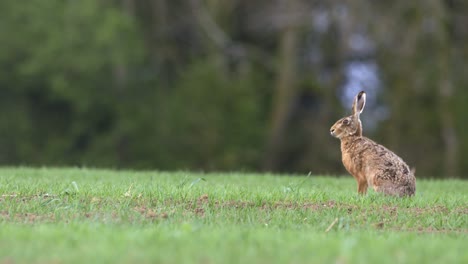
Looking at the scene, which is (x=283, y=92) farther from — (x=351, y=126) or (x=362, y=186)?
(x=362, y=186)

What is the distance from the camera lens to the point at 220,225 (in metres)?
11.3

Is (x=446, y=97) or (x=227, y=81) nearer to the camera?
(x=446, y=97)

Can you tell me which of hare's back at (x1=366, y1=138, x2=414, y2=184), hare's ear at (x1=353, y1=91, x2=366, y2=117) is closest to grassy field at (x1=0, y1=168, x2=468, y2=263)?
hare's back at (x1=366, y1=138, x2=414, y2=184)

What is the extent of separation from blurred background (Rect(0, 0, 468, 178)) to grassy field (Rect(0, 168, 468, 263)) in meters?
26.5

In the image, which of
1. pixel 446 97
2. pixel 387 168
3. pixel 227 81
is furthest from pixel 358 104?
pixel 227 81

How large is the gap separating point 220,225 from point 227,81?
36401 millimetres

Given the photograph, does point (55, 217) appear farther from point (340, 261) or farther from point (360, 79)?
point (360, 79)

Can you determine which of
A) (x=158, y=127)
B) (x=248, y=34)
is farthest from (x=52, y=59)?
(x=248, y=34)

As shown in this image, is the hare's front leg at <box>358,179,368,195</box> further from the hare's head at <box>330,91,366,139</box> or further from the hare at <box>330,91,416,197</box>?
the hare's head at <box>330,91,366,139</box>

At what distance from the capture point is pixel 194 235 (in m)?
9.80

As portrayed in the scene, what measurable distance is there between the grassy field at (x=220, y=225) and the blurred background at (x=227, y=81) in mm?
26485

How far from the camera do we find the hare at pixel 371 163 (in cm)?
1373

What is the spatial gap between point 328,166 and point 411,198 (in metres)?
28.2

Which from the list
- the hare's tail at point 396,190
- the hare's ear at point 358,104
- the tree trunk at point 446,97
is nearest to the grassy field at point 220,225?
the hare's tail at point 396,190
